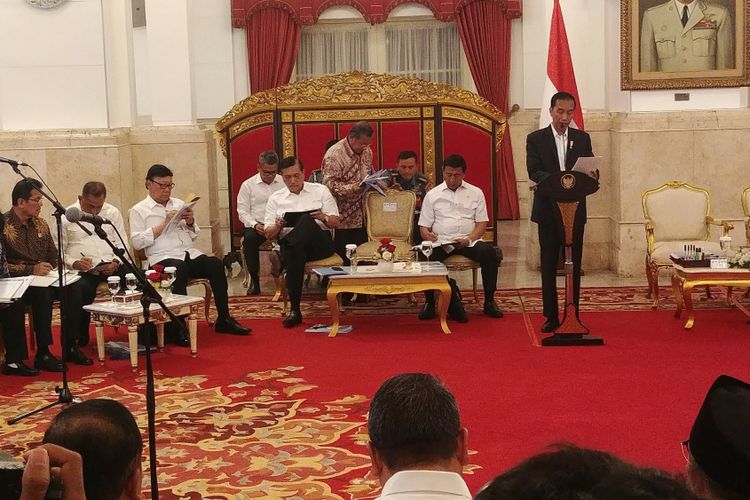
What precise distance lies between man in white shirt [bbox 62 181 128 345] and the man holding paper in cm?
20

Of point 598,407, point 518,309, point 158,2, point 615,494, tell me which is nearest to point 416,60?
point 158,2

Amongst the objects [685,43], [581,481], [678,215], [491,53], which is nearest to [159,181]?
[678,215]

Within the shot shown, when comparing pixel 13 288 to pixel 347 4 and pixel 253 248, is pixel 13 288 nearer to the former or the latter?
pixel 253 248

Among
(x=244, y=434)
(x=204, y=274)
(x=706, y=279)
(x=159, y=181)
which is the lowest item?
(x=244, y=434)

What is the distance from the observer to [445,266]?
29.4 feet

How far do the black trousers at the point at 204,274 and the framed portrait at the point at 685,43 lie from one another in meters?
4.53

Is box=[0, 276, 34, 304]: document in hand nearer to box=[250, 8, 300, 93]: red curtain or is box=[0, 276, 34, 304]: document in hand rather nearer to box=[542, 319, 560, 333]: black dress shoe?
box=[542, 319, 560, 333]: black dress shoe

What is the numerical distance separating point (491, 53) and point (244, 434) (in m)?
11.2

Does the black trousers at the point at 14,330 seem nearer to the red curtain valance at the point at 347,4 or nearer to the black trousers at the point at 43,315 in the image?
the black trousers at the point at 43,315

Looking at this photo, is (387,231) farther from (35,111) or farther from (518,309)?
(35,111)

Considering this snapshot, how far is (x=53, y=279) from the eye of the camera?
24.9 ft

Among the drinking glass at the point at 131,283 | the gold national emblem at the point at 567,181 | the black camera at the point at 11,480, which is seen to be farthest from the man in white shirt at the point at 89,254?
the black camera at the point at 11,480

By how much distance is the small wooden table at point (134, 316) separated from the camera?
7438 mm

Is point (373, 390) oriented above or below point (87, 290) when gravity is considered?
below
